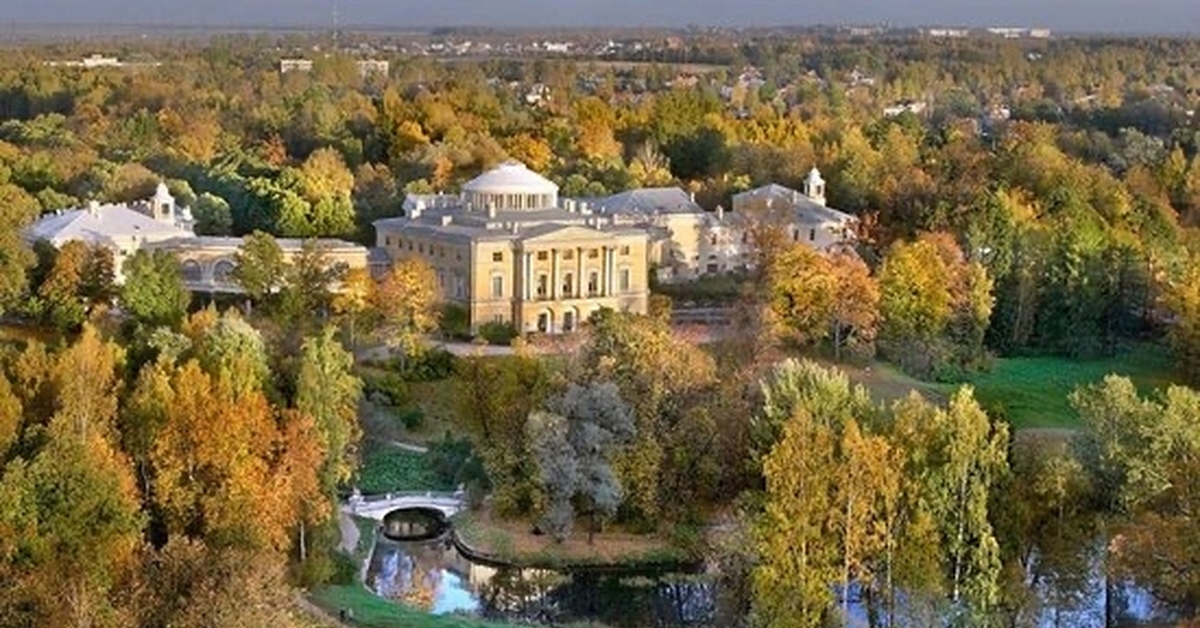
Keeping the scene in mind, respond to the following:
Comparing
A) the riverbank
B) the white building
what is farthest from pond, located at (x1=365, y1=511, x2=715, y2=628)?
the white building

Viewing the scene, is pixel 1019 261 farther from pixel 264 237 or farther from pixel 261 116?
pixel 261 116

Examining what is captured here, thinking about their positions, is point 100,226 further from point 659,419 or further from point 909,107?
point 909,107

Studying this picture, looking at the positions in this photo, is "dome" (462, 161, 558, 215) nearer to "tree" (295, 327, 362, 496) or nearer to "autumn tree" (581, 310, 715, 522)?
"tree" (295, 327, 362, 496)

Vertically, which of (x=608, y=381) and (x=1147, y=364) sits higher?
(x=608, y=381)

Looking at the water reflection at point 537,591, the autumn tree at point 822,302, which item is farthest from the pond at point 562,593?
the autumn tree at point 822,302

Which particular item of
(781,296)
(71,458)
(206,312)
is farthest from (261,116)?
(71,458)

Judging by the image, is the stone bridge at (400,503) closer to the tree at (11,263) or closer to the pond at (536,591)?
the pond at (536,591)

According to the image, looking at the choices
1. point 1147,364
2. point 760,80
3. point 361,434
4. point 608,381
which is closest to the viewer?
point 608,381
